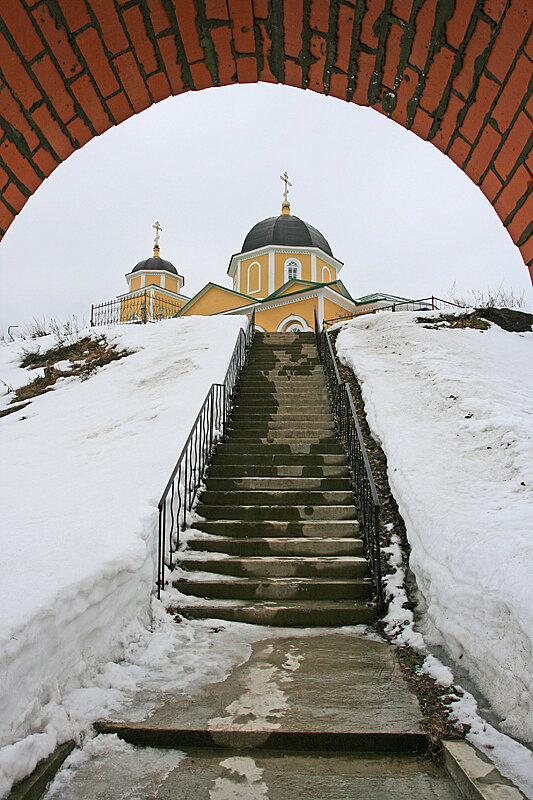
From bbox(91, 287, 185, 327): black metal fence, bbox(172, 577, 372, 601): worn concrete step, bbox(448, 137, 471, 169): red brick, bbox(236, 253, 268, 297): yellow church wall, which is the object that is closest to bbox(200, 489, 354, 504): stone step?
bbox(172, 577, 372, 601): worn concrete step

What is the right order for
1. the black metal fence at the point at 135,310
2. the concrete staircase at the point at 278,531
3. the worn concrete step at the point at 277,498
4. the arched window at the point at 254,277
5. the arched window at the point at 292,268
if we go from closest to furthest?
the concrete staircase at the point at 278,531, the worn concrete step at the point at 277,498, the black metal fence at the point at 135,310, the arched window at the point at 292,268, the arched window at the point at 254,277

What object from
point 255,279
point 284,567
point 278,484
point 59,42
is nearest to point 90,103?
point 59,42

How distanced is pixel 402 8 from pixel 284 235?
85.1ft

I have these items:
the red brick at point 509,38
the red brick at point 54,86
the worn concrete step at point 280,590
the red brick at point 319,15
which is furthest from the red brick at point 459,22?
the worn concrete step at point 280,590

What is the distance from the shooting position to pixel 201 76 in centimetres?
194

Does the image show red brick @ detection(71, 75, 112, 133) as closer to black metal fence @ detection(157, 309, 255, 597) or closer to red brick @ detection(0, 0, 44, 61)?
red brick @ detection(0, 0, 44, 61)

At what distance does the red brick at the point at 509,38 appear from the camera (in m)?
1.37

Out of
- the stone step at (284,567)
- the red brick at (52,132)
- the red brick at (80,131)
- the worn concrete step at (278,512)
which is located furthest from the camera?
the worn concrete step at (278,512)

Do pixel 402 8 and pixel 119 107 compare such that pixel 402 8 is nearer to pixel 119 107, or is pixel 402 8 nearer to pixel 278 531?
pixel 119 107

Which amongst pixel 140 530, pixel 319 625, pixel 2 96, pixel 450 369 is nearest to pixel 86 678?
pixel 140 530

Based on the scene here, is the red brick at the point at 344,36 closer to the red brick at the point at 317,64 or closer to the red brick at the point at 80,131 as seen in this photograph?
the red brick at the point at 317,64

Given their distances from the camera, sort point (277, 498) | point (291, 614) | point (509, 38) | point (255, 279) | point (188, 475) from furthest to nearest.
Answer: point (255, 279) → point (188, 475) → point (277, 498) → point (291, 614) → point (509, 38)

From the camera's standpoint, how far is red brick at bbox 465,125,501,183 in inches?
64.1

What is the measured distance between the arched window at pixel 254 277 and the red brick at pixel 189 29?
24.3 m
